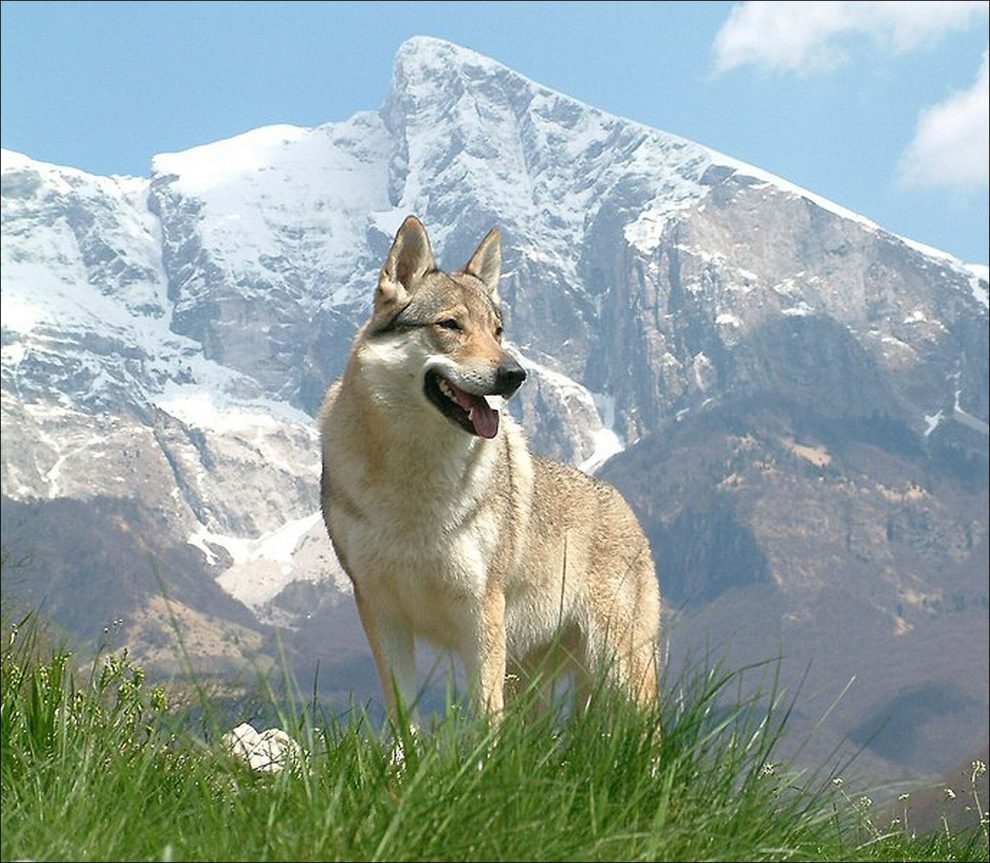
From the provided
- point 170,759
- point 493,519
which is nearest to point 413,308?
point 493,519

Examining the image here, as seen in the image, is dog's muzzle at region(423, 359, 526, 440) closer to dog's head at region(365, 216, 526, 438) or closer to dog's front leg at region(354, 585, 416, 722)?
dog's head at region(365, 216, 526, 438)

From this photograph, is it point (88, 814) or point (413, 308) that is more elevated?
point (413, 308)

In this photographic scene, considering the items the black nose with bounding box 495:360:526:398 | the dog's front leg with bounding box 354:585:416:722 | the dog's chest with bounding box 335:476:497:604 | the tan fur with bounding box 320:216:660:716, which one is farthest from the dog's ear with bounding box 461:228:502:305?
the dog's front leg with bounding box 354:585:416:722

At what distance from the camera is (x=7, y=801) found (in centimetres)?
533

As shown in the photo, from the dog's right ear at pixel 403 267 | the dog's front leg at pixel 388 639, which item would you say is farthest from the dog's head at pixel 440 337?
the dog's front leg at pixel 388 639

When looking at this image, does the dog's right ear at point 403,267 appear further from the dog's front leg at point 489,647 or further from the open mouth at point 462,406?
the dog's front leg at point 489,647

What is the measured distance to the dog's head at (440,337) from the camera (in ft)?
31.4

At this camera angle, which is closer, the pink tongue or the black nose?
the black nose

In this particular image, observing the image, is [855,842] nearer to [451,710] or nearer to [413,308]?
[451,710]

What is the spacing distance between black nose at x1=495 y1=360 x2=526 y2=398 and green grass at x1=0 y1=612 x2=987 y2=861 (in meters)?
2.96

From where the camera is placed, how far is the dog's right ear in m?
10.1

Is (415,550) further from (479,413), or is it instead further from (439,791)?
(439,791)

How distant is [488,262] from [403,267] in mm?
946

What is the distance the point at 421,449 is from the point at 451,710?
4174 mm
